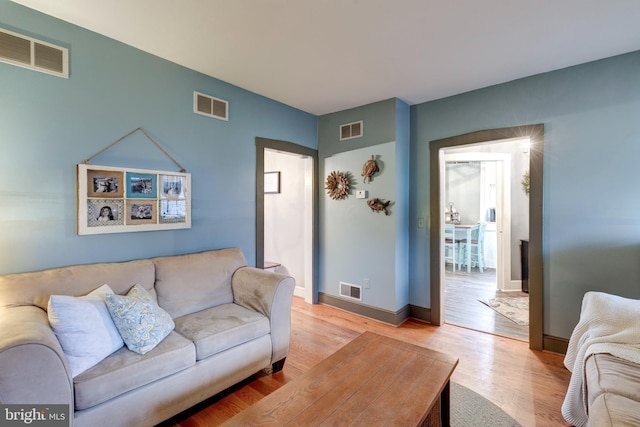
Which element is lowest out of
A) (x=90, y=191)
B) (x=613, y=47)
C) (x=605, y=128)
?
(x=90, y=191)

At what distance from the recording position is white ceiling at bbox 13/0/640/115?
1.80 metres

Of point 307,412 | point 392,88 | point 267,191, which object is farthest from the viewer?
point 267,191

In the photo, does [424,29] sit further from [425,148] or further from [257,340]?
[257,340]

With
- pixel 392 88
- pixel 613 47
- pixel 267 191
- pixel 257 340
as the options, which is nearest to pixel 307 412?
pixel 257 340

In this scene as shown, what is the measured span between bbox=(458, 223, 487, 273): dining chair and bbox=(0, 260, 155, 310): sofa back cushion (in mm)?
5798

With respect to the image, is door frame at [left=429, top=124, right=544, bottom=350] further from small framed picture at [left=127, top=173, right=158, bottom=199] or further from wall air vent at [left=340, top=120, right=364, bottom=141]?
small framed picture at [left=127, top=173, right=158, bottom=199]

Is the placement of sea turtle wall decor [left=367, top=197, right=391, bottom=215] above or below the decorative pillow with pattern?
above

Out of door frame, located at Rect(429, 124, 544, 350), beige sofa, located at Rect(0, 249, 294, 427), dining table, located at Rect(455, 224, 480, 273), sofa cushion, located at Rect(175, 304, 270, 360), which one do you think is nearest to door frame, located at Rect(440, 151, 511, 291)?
dining table, located at Rect(455, 224, 480, 273)

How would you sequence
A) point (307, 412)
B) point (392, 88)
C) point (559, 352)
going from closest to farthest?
point (307, 412) → point (559, 352) → point (392, 88)

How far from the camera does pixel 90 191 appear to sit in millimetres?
2086

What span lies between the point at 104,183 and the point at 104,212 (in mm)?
220

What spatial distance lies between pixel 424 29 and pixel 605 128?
1.81 metres

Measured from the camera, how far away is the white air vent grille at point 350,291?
11.7 ft

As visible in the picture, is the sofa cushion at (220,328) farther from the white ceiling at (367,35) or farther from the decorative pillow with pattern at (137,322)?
the white ceiling at (367,35)
